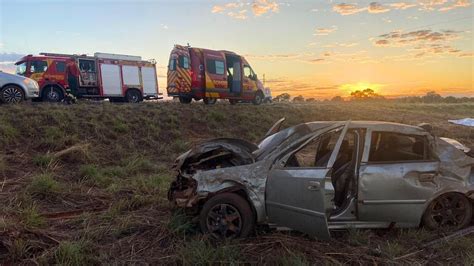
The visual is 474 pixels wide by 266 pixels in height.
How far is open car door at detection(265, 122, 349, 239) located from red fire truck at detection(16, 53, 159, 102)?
15.8 metres

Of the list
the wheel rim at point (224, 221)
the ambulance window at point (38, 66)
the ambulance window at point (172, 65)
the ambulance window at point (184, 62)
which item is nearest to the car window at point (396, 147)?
the wheel rim at point (224, 221)

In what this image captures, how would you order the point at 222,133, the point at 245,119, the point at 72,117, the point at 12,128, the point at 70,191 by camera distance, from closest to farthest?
1. the point at 70,191
2. the point at 12,128
3. the point at 72,117
4. the point at 222,133
5. the point at 245,119

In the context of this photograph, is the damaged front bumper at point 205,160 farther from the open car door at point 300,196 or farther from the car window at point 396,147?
the car window at point 396,147

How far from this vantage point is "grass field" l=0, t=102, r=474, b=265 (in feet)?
14.3

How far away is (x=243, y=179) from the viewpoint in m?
4.64

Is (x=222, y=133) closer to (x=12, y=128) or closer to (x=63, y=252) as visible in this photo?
(x=12, y=128)

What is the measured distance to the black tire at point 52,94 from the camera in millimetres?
17769

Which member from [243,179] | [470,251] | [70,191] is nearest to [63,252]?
[243,179]

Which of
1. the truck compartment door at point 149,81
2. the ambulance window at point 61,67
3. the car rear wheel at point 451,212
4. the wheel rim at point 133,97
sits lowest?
the car rear wheel at point 451,212

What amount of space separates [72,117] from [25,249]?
25.3 ft

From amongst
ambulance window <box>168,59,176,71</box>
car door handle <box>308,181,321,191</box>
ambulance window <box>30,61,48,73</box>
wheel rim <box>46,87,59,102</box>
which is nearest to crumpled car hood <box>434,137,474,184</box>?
car door handle <box>308,181,321,191</box>

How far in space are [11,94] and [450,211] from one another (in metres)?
13.5

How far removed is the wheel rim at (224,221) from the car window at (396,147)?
5.90 ft

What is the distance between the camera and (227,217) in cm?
468
